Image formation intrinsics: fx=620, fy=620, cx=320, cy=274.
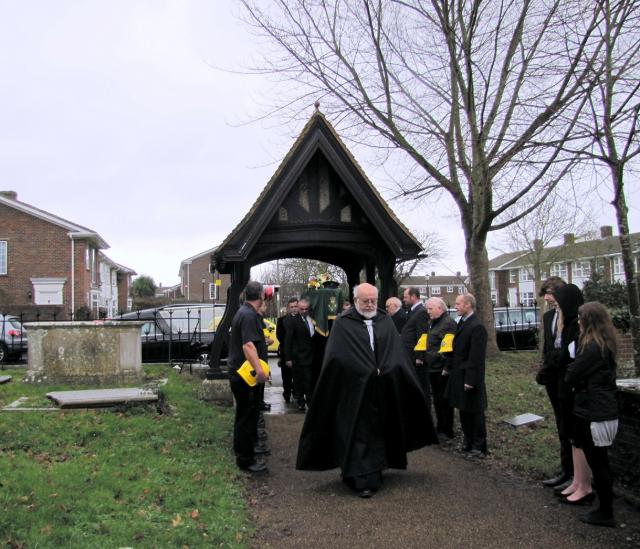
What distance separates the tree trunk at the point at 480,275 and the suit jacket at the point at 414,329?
718 centimetres

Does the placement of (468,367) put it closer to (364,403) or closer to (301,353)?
(364,403)

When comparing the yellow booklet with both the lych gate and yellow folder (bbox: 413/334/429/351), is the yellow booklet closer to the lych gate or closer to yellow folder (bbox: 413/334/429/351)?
the lych gate

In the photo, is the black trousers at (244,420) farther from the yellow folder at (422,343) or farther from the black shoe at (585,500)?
the black shoe at (585,500)

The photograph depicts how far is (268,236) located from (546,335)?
4.68 metres

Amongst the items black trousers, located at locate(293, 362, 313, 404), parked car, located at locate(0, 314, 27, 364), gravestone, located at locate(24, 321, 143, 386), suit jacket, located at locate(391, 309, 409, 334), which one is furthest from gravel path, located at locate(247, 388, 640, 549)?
parked car, located at locate(0, 314, 27, 364)

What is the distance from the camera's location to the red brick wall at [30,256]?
1375 inches

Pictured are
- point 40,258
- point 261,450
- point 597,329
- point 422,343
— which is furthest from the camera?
point 40,258

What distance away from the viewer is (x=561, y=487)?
18.8 ft

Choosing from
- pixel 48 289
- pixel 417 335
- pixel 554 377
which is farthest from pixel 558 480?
pixel 48 289

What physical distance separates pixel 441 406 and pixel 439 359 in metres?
0.66

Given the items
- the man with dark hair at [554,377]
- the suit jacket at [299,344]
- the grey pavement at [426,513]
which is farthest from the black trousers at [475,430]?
the suit jacket at [299,344]

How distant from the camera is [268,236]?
9.47 meters

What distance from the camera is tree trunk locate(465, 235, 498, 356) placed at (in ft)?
52.2

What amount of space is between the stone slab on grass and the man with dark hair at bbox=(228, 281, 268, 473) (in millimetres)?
2633
